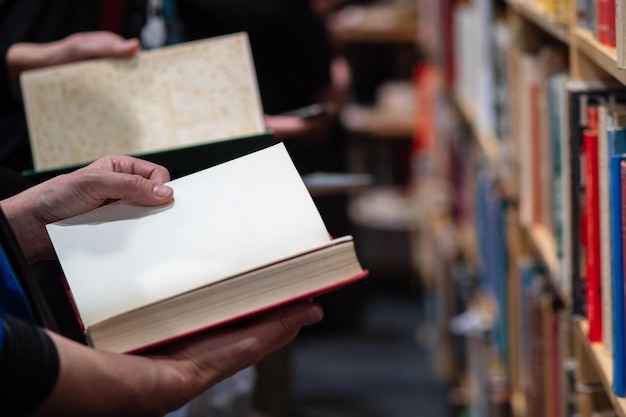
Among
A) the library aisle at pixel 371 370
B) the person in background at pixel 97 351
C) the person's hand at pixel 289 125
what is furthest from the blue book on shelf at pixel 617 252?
the library aisle at pixel 371 370

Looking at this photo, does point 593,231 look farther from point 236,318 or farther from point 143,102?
point 143,102

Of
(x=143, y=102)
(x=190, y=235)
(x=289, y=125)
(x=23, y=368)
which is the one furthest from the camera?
(x=289, y=125)

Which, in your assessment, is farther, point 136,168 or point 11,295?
point 136,168

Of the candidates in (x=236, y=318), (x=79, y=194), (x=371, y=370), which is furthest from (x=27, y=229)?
(x=371, y=370)

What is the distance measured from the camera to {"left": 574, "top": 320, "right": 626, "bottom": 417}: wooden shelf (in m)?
1.30

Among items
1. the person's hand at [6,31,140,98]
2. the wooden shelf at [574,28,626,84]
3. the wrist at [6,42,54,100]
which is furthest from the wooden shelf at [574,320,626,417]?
the wrist at [6,42,54,100]

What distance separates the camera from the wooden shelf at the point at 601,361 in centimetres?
130

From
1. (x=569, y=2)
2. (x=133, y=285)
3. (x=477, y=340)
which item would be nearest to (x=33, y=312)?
(x=133, y=285)

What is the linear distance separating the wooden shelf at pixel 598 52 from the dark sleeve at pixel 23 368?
0.73 m

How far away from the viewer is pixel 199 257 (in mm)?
1085

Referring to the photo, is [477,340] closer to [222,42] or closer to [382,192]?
[222,42]

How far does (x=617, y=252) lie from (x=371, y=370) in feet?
8.57

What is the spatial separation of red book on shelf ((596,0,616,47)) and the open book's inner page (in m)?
0.48

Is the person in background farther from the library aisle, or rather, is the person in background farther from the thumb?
the library aisle
